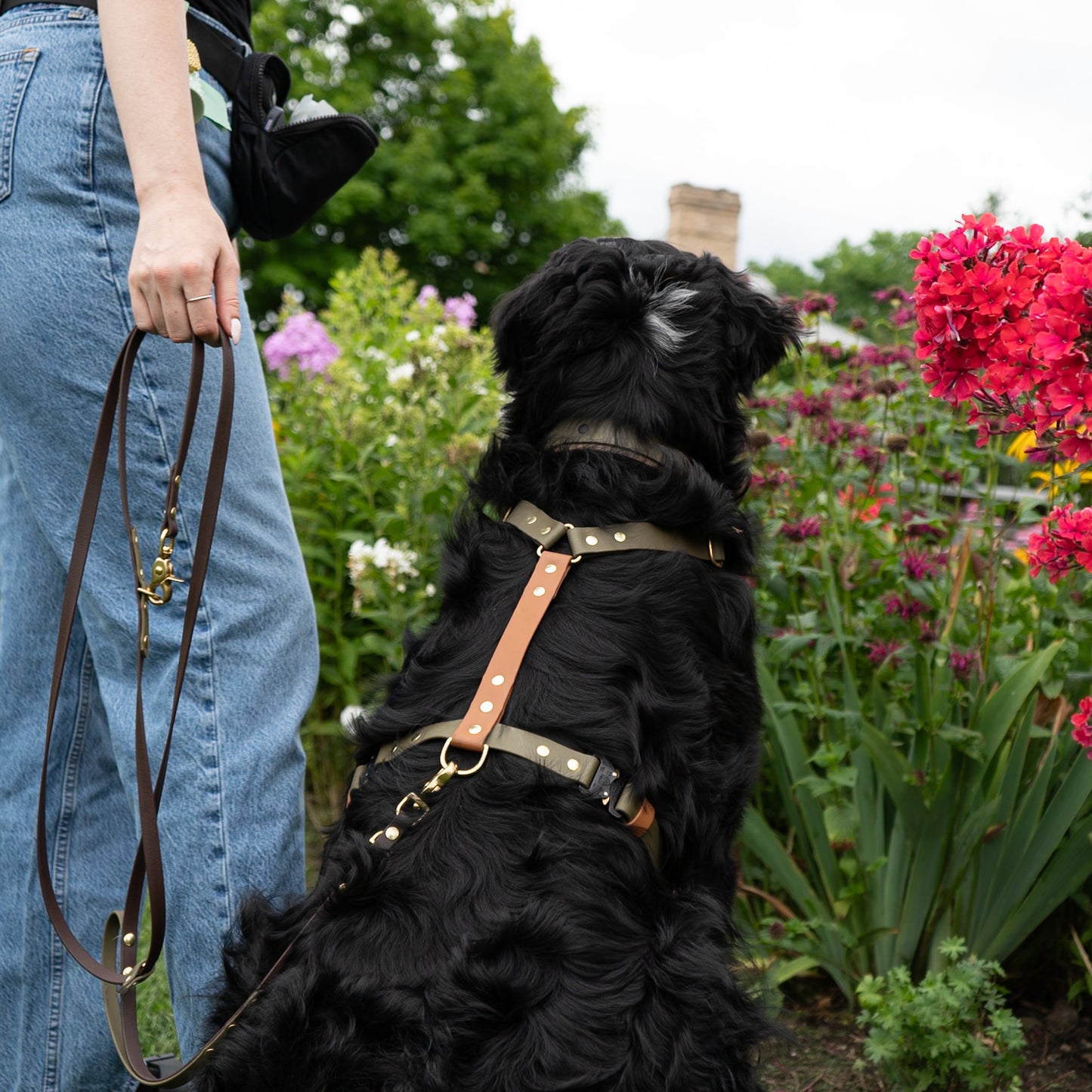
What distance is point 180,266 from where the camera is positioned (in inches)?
57.6

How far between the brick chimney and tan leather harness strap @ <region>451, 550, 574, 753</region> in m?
5.76

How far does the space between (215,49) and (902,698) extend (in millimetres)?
1898

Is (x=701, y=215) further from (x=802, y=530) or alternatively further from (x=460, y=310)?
(x=802, y=530)

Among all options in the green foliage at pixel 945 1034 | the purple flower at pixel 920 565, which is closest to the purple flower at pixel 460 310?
the purple flower at pixel 920 565

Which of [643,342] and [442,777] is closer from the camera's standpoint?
[442,777]

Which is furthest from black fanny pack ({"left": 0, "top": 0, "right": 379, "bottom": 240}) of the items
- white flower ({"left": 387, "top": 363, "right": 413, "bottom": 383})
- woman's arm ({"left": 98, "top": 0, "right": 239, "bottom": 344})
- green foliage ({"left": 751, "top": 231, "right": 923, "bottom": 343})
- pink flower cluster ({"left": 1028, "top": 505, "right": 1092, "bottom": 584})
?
green foliage ({"left": 751, "top": 231, "right": 923, "bottom": 343})

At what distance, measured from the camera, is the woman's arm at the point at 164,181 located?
148 centimetres

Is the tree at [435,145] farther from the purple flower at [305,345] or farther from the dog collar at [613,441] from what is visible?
the dog collar at [613,441]

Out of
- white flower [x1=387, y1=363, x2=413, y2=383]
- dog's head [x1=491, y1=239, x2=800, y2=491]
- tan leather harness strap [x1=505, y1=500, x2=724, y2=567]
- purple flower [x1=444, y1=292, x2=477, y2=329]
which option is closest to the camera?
tan leather harness strap [x1=505, y1=500, x2=724, y2=567]

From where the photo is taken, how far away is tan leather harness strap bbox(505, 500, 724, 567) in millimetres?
1729

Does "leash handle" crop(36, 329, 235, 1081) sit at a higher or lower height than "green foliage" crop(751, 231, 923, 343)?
lower

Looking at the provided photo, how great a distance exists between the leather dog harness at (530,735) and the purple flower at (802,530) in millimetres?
854

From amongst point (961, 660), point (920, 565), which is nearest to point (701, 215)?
point (920, 565)

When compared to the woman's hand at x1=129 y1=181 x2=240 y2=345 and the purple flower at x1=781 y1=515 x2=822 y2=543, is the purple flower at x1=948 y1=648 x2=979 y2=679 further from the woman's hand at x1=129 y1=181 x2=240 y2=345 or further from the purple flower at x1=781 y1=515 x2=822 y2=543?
the woman's hand at x1=129 y1=181 x2=240 y2=345
